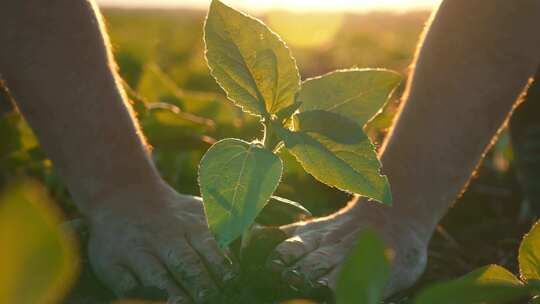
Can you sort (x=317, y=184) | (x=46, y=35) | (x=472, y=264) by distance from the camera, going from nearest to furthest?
(x=46, y=35) < (x=472, y=264) < (x=317, y=184)

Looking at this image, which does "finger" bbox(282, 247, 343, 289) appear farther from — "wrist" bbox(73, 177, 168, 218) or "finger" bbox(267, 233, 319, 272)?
"wrist" bbox(73, 177, 168, 218)

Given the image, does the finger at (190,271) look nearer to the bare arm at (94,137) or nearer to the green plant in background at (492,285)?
the bare arm at (94,137)

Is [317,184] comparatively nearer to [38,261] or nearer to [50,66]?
[50,66]

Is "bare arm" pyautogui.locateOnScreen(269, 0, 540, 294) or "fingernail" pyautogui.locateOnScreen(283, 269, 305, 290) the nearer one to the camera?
"fingernail" pyautogui.locateOnScreen(283, 269, 305, 290)

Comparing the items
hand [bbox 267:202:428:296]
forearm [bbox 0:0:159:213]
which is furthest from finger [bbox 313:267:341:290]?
forearm [bbox 0:0:159:213]

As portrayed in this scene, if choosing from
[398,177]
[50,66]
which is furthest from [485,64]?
[50,66]

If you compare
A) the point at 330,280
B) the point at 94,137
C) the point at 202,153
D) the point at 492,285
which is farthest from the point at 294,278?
the point at 202,153
